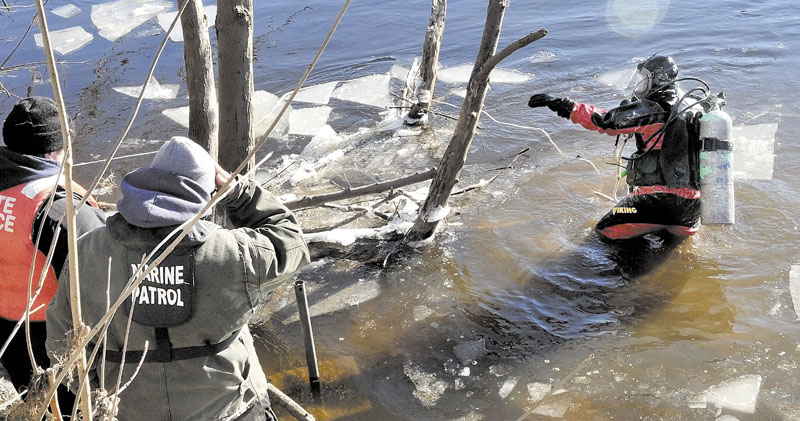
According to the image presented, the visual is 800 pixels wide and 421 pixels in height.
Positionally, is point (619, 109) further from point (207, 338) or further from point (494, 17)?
point (207, 338)

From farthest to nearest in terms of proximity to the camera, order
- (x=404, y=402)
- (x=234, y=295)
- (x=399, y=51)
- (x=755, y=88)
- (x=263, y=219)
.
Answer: (x=399, y=51)
(x=755, y=88)
(x=404, y=402)
(x=263, y=219)
(x=234, y=295)

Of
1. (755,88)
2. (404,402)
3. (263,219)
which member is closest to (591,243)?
(404,402)

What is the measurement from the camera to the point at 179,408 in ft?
7.04

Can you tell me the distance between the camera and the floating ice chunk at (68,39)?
10656 mm

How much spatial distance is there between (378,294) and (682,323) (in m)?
2.10

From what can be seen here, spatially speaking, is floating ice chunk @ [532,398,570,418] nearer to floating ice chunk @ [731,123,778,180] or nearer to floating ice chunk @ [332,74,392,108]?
floating ice chunk @ [731,123,778,180]

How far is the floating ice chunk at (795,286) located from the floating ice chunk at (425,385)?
2.48 m

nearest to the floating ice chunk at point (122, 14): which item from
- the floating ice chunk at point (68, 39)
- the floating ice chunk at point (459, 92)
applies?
the floating ice chunk at point (68, 39)

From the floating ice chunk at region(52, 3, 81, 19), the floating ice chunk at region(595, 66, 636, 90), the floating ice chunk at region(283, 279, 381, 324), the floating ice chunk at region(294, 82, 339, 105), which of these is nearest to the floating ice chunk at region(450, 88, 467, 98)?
the floating ice chunk at region(294, 82, 339, 105)

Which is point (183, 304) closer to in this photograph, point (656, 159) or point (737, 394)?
point (737, 394)

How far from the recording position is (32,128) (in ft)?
8.17

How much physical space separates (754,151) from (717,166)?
267cm

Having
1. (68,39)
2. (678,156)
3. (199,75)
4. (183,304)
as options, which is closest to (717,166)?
(678,156)

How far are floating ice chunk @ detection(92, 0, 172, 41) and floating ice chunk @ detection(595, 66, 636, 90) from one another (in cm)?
830
